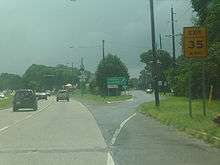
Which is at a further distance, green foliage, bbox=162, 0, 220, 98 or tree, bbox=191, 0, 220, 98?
green foliage, bbox=162, 0, 220, 98

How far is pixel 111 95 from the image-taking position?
363 feet

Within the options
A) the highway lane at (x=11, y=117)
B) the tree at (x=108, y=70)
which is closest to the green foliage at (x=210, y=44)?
the highway lane at (x=11, y=117)

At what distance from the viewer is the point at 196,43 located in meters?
28.1

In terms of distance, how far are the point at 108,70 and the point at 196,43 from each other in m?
97.5

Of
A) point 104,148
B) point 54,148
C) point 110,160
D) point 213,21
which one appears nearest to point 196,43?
point 104,148

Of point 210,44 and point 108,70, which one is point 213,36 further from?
point 108,70

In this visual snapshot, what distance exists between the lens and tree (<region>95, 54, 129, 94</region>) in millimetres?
121062

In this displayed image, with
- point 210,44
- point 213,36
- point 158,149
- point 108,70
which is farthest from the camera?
point 108,70

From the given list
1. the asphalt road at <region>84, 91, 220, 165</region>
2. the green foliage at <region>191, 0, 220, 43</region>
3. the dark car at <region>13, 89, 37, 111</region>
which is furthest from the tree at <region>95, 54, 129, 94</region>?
the asphalt road at <region>84, 91, 220, 165</region>

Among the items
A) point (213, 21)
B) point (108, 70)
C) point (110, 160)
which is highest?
point (108, 70)

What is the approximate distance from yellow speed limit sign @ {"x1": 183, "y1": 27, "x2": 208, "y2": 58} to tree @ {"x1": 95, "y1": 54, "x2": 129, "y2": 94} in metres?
84.9

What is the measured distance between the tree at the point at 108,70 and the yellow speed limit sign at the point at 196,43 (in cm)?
8491

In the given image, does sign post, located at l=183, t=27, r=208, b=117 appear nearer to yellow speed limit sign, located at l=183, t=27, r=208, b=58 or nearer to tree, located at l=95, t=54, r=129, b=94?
yellow speed limit sign, located at l=183, t=27, r=208, b=58

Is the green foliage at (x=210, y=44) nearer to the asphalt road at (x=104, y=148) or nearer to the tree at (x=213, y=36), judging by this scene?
the tree at (x=213, y=36)
